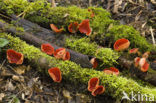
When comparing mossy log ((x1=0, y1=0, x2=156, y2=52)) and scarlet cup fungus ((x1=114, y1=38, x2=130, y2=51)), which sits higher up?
mossy log ((x1=0, y1=0, x2=156, y2=52))

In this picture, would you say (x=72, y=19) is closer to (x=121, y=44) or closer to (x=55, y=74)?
(x=121, y=44)

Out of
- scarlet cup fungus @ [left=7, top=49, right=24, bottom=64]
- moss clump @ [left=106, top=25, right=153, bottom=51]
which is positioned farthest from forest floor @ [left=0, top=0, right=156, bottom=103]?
moss clump @ [left=106, top=25, right=153, bottom=51]

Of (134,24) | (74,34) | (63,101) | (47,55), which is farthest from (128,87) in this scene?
(134,24)

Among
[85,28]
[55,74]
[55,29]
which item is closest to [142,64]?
[85,28]

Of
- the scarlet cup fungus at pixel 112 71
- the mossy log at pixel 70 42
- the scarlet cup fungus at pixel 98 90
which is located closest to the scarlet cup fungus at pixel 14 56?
the mossy log at pixel 70 42

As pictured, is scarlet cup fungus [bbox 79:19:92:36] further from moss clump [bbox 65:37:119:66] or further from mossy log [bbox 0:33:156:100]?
mossy log [bbox 0:33:156:100]
